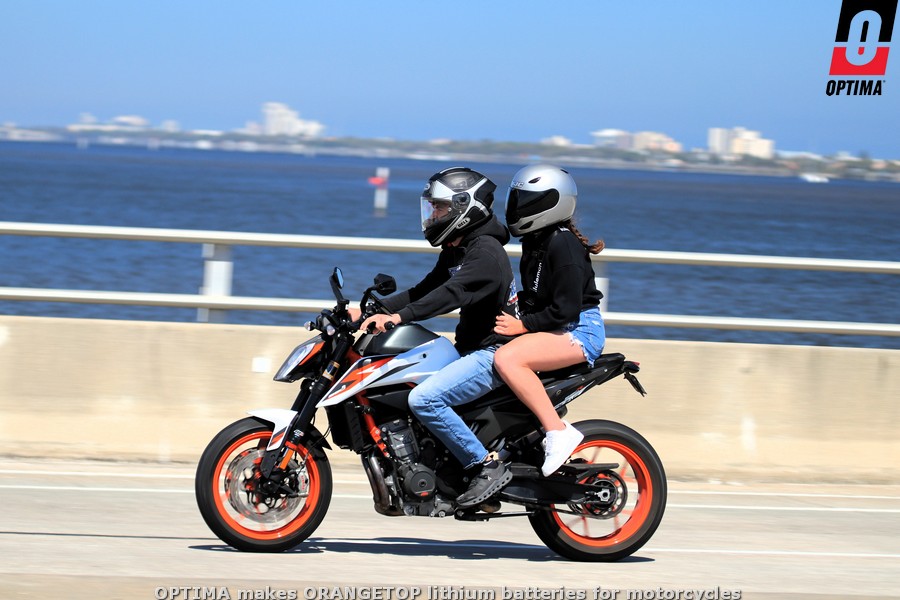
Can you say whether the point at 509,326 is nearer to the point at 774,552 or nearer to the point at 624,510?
the point at 624,510

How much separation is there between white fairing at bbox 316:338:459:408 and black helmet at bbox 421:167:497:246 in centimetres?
57

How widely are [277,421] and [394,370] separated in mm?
624

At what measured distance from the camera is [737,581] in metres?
6.16

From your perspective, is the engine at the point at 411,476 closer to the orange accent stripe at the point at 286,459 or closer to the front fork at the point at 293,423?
the front fork at the point at 293,423

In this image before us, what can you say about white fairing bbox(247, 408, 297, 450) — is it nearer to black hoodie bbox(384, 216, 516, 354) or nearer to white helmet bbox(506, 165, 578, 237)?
black hoodie bbox(384, 216, 516, 354)

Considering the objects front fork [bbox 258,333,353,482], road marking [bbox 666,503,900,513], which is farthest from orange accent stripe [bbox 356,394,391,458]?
road marking [bbox 666,503,900,513]

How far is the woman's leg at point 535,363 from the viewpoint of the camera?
6.27 m

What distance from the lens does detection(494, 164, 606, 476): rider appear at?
20.7ft

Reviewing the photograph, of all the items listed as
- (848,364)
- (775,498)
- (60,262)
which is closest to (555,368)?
(775,498)

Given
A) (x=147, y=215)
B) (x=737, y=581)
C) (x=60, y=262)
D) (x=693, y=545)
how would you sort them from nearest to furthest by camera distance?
(x=737, y=581), (x=693, y=545), (x=60, y=262), (x=147, y=215)

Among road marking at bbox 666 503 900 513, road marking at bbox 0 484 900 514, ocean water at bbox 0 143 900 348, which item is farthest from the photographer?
ocean water at bbox 0 143 900 348

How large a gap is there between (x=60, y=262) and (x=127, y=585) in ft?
128

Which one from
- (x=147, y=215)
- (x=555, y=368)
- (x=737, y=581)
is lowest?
(x=147, y=215)

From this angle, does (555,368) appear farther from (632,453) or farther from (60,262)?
(60,262)
